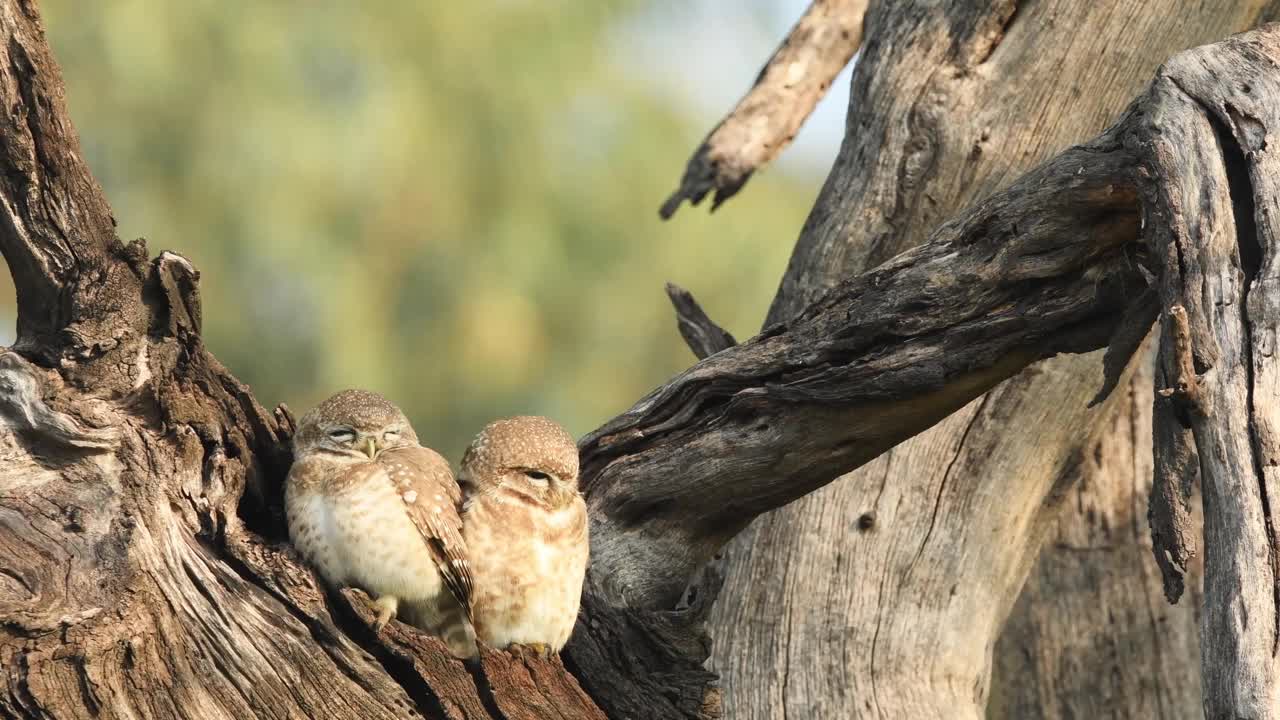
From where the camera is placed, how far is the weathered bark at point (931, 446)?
4.85m

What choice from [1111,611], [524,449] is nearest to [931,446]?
[524,449]

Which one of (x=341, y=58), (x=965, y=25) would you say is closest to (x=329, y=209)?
(x=341, y=58)

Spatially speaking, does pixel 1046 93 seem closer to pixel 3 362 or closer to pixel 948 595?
pixel 948 595

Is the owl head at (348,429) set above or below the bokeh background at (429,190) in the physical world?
below

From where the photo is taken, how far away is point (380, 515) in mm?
3920

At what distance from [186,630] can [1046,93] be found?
11.0 ft

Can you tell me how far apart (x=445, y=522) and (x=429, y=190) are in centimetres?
791

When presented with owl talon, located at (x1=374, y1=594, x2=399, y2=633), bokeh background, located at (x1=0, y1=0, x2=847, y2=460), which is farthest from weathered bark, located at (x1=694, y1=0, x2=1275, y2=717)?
bokeh background, located at (x1=0, y1=0, x2=847, y2=460)

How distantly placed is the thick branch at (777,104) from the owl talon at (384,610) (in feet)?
7.85

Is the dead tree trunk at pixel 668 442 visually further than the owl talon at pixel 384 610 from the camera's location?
No

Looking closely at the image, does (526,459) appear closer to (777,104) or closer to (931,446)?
(931,446)

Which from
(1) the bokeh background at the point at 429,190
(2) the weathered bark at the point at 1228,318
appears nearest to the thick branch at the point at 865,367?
(2) the weathered bark at the point at 1228,318

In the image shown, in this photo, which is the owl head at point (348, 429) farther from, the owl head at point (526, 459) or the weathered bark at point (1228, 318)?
the weathered bark at point (1228, 318)

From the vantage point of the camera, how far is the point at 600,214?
11.4 m
